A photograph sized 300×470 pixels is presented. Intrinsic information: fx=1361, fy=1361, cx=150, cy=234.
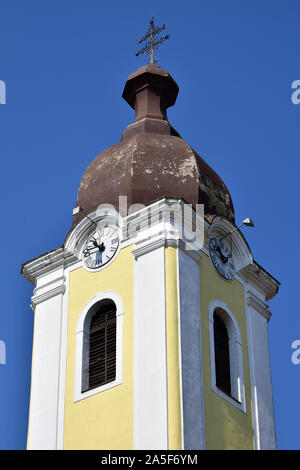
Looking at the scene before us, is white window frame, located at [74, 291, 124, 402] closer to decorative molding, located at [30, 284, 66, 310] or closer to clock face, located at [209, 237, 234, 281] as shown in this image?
decorative molding, located at [30, 284, 66, 310]

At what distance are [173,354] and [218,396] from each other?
160cm

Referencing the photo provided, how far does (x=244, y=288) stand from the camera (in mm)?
31969

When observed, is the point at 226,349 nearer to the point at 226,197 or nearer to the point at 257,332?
the point at 257,332

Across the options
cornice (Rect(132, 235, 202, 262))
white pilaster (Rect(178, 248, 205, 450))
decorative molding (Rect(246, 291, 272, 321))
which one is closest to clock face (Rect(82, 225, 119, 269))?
cornice (Rect(132, 235, 202, 262))

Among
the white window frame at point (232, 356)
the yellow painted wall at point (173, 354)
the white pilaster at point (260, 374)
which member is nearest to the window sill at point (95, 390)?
the yellow painted wall at point (173, 354)

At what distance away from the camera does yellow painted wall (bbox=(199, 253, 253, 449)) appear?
93.3 feet

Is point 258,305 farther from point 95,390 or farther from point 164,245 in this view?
point 95,390

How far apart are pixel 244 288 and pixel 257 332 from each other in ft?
3.55

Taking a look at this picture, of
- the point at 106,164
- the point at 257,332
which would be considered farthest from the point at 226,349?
the point at 106,164

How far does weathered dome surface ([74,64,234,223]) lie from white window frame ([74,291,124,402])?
2435 millimetres

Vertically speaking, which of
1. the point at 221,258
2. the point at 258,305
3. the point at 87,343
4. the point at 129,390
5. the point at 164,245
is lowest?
the point at 129,390

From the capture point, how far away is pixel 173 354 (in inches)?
1108

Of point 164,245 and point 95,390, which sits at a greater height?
point 164,245

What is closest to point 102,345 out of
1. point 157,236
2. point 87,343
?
Result: point 87,343
